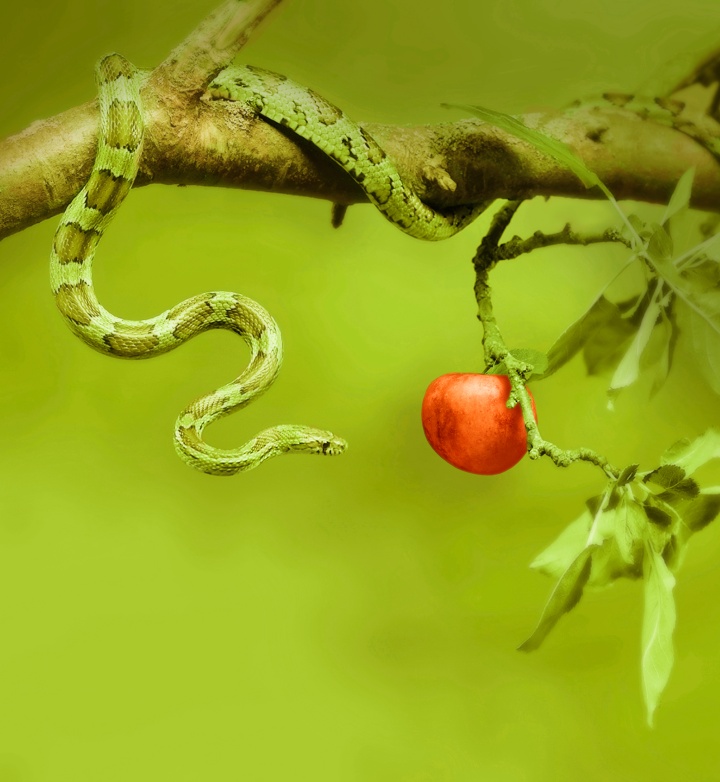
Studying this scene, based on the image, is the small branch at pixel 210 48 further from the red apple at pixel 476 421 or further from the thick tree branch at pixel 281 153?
the red apple at pixel 476 421

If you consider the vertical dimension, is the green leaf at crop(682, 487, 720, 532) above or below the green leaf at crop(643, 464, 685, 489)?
below

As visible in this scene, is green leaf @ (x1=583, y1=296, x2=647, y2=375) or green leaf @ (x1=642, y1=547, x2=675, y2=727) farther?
green leaf @ (x1=583, y1=296, x2=647, y2=375)

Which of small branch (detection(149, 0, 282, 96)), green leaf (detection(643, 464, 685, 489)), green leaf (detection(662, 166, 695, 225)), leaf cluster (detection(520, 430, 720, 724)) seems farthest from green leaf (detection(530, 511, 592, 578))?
small branch (detection(149, 0, 282, 96))

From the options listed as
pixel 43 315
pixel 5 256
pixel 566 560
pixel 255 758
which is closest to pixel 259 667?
pixel 255 758

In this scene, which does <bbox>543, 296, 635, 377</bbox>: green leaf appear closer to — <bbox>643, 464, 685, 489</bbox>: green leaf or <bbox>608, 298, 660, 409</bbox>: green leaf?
<bbox>608, 298, 660, 409</bbox>: green leaf

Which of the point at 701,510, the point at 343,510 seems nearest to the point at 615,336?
the point at 701,510
